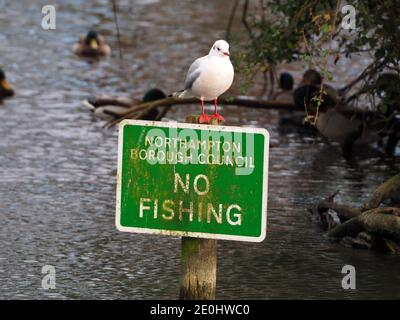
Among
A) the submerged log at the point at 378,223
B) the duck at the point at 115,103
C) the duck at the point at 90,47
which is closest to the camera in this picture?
the submerged log at the point at 378,223

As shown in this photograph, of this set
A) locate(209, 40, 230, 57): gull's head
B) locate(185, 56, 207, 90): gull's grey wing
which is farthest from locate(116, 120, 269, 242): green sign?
locate(185, 56, 207, 90): gull's grey wing

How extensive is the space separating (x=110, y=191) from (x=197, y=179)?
6.86 meters

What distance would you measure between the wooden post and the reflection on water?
2.66 metres

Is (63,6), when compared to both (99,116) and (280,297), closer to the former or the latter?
(99,116)

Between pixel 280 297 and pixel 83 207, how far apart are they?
3597 mm

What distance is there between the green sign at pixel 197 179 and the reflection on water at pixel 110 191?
3.06m

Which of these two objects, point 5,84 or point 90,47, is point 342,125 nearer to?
point 5,84

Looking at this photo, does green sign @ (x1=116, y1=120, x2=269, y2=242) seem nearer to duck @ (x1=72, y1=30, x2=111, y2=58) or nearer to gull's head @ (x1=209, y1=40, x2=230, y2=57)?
gull's head @ (x1=209, y1=40, x2=230, y2=57)

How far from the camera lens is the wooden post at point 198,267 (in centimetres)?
767

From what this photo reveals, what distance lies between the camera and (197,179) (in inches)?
295

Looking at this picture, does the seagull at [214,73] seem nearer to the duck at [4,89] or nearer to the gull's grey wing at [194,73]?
the gull's grey wing at [194,73]

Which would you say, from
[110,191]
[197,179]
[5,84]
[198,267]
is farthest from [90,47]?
[197,179]

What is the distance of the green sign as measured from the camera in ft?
24.4

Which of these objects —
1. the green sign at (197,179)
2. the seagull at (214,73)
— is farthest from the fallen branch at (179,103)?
the green sign at (197,179)
